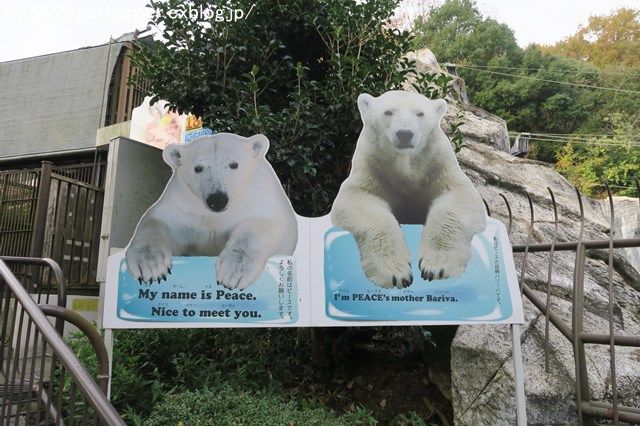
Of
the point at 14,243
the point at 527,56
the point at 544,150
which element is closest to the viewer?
the point at 14,243

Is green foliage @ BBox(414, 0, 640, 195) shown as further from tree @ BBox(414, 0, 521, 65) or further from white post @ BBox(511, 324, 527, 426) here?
white post @ BBox(511, 324, 527, 426)

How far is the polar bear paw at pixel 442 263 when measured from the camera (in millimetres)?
3641

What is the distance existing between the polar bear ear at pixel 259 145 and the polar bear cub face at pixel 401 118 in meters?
0.89

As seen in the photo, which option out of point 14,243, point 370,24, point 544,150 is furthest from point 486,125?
point 544,150

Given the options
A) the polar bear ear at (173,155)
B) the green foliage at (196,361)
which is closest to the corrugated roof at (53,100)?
the green foliage at (196,361)

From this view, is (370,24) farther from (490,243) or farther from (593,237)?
(593,237)

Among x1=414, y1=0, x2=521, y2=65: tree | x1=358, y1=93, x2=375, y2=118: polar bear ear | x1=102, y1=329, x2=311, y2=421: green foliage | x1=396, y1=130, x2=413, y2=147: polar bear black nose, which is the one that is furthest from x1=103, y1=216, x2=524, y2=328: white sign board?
x1=414, y1=0, x2=521, y2=65: tree

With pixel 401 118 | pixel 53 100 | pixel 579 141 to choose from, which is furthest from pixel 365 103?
pixel 579 141

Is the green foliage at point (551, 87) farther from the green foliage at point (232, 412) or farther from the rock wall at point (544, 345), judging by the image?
the green foliage at point (232, 412)

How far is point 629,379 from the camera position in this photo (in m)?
3.49

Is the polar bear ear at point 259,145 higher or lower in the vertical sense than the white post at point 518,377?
higher

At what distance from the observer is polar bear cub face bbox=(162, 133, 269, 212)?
3814 millimetres

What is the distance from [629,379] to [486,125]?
494 cm

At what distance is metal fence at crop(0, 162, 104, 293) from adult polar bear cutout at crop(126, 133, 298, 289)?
272 cm
